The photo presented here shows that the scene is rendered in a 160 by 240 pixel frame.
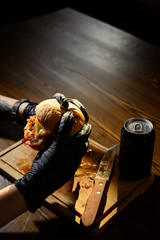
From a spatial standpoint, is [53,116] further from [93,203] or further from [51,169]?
[93,203]

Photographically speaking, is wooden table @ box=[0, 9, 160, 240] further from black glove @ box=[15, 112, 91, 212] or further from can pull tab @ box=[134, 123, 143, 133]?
can pull tab @ box=[134, 123, 143, 133]

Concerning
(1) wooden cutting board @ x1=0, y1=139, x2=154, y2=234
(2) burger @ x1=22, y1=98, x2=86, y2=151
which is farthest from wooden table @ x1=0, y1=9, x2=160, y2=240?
(2) burger @ x1=22, y1=98, x2=86, y2=151

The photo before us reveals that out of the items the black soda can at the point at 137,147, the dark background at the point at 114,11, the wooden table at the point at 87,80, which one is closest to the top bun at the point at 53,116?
the black soda can at the point at 137,147

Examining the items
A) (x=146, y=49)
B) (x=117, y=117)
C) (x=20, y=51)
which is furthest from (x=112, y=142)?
(x=20, y=51)

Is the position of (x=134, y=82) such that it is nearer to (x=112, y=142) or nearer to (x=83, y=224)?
(x=112, y=142)

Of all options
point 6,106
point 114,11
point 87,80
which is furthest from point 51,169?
point 114,11

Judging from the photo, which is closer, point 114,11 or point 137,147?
point 137,147
